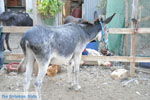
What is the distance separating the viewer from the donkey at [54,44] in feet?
11.6

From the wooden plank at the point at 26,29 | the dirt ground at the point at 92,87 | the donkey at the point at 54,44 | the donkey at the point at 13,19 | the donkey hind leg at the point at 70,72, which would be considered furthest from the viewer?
the donkey at the point at 13,19

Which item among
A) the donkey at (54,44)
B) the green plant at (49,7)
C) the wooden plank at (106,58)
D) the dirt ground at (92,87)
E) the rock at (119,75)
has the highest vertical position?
the green plant at (49,7)

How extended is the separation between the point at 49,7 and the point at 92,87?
344cm

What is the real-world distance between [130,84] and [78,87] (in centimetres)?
113

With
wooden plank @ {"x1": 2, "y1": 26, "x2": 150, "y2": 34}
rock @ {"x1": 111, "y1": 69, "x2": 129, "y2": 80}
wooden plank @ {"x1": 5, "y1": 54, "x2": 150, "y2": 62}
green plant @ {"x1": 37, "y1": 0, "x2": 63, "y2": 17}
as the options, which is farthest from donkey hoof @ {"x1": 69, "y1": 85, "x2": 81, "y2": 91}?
green plant @ {"x1": 37, "y1": 0, "x2": 63, "y2": 17}

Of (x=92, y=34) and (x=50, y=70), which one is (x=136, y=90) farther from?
(x=50, y=70)

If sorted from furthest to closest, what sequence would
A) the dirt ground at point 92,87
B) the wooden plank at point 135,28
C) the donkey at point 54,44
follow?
the wooden plank at point 135,28 < the dirt ground at point 92,87 < the donkey at point 54,44

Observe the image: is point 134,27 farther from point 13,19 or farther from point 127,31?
point 13,19

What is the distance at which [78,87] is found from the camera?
4.59m

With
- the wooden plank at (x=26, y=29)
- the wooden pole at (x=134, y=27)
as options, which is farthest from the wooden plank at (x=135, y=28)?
the wooden plank at (x=26, y=29)

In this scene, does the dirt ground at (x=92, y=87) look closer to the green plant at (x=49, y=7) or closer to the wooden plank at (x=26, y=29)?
the wooden plank at (x=26, y=29)

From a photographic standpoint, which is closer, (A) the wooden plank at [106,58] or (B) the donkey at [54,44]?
(B) the donkey at [54,44]

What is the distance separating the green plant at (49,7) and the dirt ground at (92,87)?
7.75 ft

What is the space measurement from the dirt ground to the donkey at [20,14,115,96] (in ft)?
1.00
